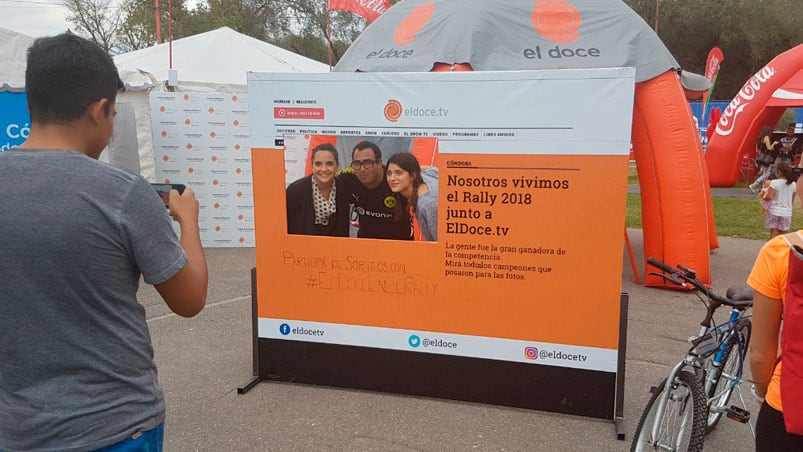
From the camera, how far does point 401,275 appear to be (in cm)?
417

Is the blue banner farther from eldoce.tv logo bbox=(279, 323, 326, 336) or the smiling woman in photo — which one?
the smiling woman in photo

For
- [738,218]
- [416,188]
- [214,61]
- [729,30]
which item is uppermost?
[729,30]

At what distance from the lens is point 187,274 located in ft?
5.55

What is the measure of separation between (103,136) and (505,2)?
702 centimetres

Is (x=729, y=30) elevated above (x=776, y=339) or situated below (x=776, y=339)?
above

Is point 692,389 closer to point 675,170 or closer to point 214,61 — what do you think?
point 675,170

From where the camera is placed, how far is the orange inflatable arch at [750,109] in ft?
46.0

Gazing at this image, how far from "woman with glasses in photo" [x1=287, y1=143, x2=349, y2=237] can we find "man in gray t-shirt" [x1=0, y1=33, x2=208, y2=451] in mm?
2482

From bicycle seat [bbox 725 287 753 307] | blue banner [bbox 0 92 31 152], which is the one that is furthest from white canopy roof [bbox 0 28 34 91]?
bicycle seat [bbox 725 287 753 307]

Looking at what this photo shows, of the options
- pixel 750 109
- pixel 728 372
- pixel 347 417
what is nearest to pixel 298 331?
pixel 347 417

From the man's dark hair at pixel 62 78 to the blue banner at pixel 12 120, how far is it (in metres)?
A: 7.71

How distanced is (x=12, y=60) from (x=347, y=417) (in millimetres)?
8312

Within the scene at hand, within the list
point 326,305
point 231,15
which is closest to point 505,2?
point 326,305

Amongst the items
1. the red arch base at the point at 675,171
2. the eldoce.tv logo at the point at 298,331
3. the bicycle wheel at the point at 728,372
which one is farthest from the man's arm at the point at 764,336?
the red arch base at the point at 675,171
